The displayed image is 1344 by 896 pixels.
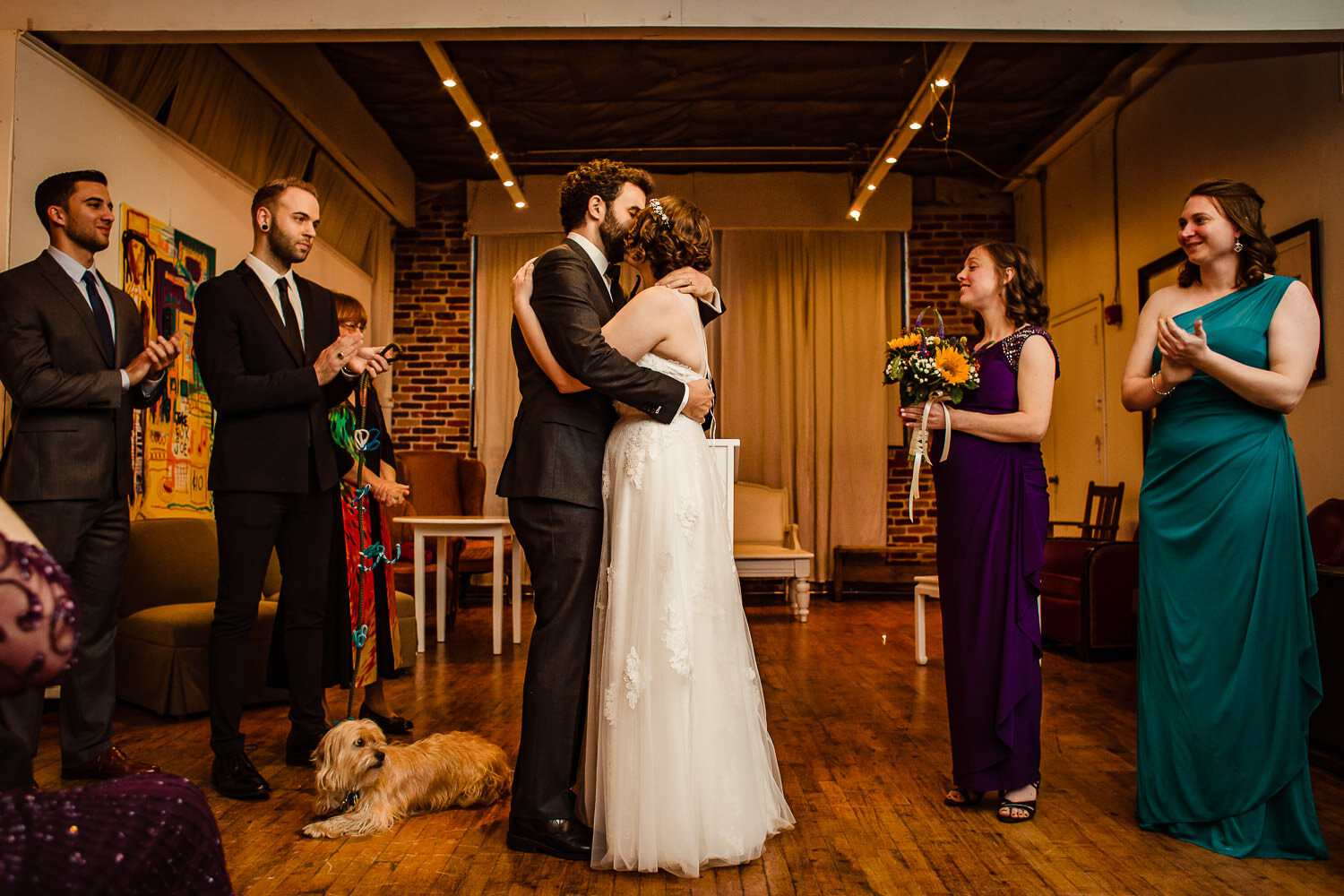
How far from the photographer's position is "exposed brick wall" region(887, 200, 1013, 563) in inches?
352

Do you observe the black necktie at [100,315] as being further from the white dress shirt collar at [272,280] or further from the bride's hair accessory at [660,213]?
the bride's hair accessory at [660,213]

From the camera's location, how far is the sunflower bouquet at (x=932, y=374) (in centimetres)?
265

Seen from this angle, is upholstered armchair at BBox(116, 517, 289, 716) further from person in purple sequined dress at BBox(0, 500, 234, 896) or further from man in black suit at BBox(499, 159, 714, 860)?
person in purple sequined dress at BBox(0, 500, 234, 896)

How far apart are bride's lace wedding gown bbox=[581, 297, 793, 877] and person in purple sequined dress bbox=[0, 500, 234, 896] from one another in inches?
50.0

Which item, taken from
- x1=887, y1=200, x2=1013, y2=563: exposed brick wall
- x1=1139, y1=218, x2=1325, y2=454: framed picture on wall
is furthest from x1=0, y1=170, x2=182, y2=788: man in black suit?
x1=887, y1=200, x2=1013, y2=563: exposed brick wall

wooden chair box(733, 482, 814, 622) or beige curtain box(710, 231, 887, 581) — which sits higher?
beige curtain box(710, 231, 887, 581)

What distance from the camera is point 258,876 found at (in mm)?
2131

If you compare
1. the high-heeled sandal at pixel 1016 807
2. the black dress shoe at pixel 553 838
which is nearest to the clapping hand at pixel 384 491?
the black dress shoe at pixel 553 838

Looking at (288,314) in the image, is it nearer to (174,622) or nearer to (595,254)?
(595,254)

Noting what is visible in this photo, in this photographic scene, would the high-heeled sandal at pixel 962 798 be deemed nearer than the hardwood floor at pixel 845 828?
No

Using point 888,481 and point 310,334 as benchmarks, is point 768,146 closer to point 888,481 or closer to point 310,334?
point 888,481

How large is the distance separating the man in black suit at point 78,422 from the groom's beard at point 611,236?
4.42 ft

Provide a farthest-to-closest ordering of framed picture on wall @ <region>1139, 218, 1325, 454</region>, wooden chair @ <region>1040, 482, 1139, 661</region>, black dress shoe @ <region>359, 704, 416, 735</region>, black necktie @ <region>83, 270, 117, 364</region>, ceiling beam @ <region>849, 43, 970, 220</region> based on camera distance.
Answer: ceiling beam @ <region>849, 43, 970, 220</region>
wooden chair @ <region>1040, 482, 1139, 661</region>
framed picture on wall @ <region>1139, 218, 1325, 454</region>
black dress shoe @ <region>359, 704, 416, 735</region>
black necktie @ <region>83, 270, 117, 364</region>

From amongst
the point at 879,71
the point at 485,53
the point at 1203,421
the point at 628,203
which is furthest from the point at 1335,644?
the point at 485,53
